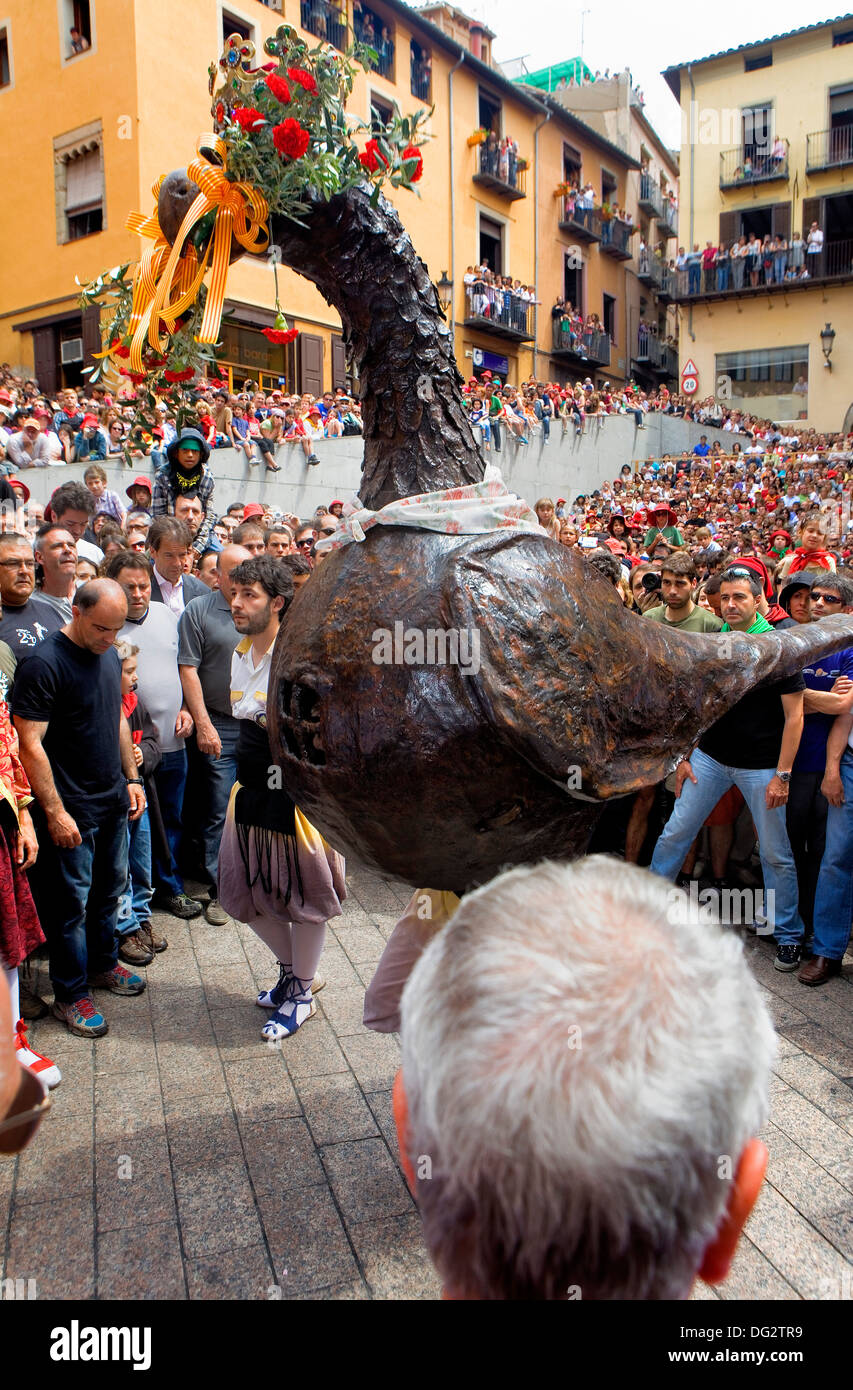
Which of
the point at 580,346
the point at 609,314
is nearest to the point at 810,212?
the point at 609,314

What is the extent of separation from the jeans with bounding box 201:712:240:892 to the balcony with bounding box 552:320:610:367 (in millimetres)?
25933

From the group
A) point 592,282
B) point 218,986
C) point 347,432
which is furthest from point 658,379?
point 218,986

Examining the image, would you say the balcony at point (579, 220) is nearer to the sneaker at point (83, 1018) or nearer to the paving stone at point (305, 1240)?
the sneaker at point (83, 1018)

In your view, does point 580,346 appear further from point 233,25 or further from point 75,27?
point 75,27

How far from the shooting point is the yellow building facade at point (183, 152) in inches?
651

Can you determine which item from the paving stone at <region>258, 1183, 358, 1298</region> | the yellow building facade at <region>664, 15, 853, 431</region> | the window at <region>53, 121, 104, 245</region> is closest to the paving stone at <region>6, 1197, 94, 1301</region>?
the paving stone at <region>258, 1183, 358, 1298</region>

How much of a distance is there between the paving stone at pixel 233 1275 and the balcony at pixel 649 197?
125ft

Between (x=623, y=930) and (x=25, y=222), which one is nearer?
(x=623, y=930)

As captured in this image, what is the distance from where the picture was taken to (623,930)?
0.96 meters

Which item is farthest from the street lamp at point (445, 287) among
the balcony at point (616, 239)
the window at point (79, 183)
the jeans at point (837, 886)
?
the jeans at point (837, 886)

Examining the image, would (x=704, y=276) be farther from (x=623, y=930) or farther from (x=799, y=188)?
(x=623, y=930)

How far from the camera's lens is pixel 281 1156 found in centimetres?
295

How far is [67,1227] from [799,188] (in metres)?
33.2

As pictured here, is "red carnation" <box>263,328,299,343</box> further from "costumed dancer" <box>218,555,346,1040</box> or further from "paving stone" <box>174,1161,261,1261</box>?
"paving stone" <box>174,1161,261,1261</box>
